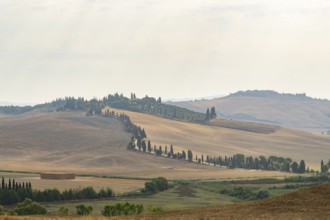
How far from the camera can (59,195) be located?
172625mm

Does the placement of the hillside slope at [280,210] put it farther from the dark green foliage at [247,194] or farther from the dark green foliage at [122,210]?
the dark green foliage at [247,194]

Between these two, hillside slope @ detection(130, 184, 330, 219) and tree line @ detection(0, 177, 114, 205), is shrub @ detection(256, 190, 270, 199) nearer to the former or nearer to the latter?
tree line @ detection(0, 177, 114, 205)

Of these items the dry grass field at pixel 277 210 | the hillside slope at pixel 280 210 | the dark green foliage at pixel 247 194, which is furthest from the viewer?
the dark green foliage at pixel 247 194

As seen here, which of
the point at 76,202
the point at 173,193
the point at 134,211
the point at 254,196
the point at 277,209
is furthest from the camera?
the point at 173,193

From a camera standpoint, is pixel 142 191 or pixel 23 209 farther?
pixel 142 191

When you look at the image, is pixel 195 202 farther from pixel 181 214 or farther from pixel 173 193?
pixel 181 214

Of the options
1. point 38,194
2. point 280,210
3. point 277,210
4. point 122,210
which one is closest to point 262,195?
point 38,194

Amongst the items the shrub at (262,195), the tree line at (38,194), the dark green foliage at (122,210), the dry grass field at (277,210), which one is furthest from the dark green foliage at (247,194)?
the dry grass field at (277,210)

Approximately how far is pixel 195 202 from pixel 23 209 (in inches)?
2373

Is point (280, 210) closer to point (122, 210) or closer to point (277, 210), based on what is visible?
point (277, 210)

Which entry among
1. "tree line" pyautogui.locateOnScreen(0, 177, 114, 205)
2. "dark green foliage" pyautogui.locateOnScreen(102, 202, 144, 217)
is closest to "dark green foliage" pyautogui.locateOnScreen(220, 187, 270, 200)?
"tree line" pyautogui.locateOnScreen(0, 177, 114, 205)

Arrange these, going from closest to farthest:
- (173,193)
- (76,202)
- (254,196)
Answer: (76,202) < (254,196) < (173,193)

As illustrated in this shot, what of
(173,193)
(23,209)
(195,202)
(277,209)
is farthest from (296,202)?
(173,193)

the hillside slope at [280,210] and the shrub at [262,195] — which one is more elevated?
the hillside slope at [280,210]
